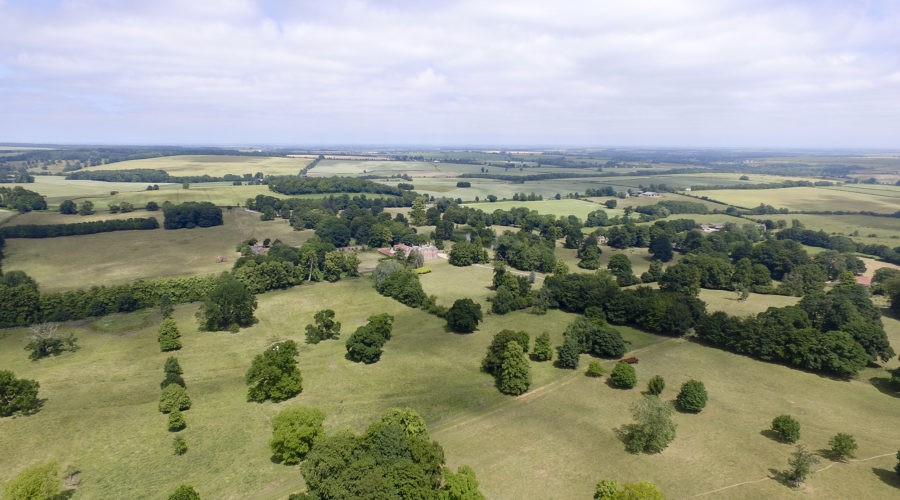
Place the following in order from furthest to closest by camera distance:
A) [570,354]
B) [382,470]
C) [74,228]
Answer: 1. [74,228]
2. [570,354]
3. [382,470]

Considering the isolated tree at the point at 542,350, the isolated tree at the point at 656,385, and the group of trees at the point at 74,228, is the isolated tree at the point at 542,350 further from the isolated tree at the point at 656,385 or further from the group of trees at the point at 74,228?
the group of trees at the point at 74,228

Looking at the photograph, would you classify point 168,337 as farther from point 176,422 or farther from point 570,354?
point 570,354

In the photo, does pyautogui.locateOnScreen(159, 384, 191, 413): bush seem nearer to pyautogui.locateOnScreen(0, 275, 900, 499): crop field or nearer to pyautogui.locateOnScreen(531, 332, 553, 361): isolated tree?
pyautogui.locateOnScreen(0, 275, 900, 499): crop field

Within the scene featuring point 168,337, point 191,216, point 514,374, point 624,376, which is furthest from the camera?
point 191,216

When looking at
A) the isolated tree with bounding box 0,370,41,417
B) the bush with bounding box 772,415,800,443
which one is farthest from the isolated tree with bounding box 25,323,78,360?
the bush with bounding box 772,415,800,443

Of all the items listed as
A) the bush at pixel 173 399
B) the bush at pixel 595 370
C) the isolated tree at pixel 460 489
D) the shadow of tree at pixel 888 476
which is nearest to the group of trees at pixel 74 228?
the bush at pixel 173 399

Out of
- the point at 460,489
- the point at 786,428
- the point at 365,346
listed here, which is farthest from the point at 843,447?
the point at 365,346
